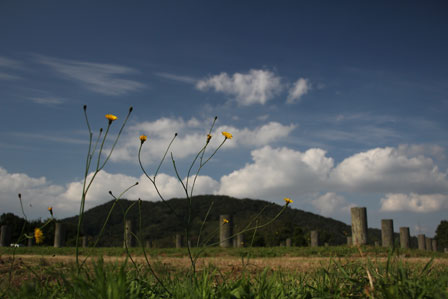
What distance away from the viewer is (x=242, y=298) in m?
2.11

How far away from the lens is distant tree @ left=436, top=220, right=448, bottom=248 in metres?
40.5

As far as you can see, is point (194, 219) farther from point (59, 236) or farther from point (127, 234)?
point (127, 234)

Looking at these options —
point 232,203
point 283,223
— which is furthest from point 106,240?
point 283,223

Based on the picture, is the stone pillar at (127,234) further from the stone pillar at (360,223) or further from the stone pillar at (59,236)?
the stone pillar at (360,223)

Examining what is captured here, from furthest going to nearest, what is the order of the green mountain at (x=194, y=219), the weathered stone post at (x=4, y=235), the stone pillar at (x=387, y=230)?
the green mountain at (x=194, y=219)
the weathered stone post at (x=4, y=235)
the stone pillar at (x=387, y=230)

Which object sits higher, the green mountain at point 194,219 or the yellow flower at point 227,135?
the yellow flower at point 227,135

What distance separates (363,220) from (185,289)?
1174cm

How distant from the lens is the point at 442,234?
4184 centimetres

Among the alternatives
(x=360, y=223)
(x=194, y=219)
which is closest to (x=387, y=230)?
(x=360, y=223)

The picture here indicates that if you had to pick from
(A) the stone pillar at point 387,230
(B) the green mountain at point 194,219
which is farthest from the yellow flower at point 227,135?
(B) the green mountain at point 194,219

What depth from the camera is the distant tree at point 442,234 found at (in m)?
40.5

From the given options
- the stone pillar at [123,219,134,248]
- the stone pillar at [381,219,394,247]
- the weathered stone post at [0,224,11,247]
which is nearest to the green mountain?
the weathered stone post at [0,224,11,247]

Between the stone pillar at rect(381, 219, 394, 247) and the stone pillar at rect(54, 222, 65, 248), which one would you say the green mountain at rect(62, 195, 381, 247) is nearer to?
the stone pillar at rect(54, 222, 65, 248)

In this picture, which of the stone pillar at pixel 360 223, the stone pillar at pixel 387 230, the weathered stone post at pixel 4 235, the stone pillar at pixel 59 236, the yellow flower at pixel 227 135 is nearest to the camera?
the yellow flower at pixel 227 135
